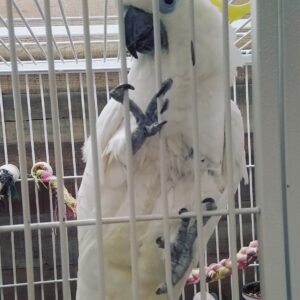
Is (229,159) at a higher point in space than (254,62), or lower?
lower

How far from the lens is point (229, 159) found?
20.4 inches

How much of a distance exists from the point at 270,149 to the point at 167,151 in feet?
1.21

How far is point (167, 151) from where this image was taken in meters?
0.86

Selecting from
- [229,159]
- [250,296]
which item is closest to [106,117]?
[229,159]

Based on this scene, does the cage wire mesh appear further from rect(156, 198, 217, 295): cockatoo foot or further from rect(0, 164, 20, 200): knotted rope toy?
rect(156, 198, 217, 295): cockatoo foot

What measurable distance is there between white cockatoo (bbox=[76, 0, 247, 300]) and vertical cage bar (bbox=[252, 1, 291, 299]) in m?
0.28

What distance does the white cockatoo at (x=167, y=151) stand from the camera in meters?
0.80

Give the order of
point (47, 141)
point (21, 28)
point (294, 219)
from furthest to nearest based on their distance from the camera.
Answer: point (47, 141), point (21, 28), point (294, 219)

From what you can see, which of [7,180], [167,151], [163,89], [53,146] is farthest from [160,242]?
[53,146]

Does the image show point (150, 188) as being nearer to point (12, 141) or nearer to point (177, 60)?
point (177, 60)

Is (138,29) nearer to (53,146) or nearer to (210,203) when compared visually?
(210,203)

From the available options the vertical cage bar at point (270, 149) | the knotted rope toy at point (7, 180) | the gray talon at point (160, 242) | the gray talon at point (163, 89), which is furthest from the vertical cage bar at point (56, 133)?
the knotted rope toy at point (7, 180)

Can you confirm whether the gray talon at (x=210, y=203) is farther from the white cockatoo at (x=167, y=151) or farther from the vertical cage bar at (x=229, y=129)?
the vertical cage bar at (x=229, y=129)

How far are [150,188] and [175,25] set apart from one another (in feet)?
1.06
